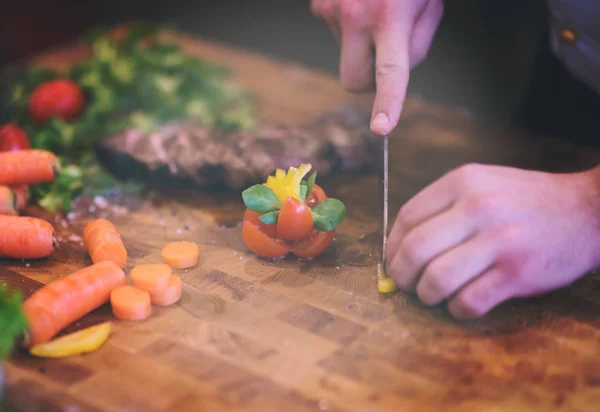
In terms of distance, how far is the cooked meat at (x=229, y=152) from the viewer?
2.67 m

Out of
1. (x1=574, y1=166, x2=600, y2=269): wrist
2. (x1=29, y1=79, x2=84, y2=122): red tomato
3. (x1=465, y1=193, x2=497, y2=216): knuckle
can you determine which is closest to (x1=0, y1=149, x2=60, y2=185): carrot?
(x1=29, y1=79, x2=84, y2=122): red tomato

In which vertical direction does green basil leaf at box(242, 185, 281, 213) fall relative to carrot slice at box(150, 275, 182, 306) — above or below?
above

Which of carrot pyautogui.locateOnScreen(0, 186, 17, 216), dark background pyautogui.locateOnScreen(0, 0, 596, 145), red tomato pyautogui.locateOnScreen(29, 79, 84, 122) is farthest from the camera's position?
dark background pyautogui.locateOnScreen(0, 0, 596, 145)

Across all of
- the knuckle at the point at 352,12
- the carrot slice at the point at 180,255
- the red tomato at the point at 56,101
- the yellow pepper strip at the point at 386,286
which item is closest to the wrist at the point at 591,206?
the yellow pepper strip at the point at 386,286

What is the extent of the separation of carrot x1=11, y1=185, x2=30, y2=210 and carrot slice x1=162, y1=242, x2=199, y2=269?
26.7 inches

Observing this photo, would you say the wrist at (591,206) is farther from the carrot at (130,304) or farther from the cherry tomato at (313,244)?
the carrot at (130,304)

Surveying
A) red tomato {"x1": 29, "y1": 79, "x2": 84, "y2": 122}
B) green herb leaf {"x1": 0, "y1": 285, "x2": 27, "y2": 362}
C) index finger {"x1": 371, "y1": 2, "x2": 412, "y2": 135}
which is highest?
index finger {"x1": 371, "y1": 2, "x2": 412, "y2": 135}

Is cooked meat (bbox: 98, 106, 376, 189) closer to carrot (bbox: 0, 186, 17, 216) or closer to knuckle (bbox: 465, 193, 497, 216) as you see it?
carrot (bbox: 0, 186, 17, 216)

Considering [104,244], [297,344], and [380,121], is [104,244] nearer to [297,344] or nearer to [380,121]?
[297,344]

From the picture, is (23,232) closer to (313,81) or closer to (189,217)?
(189,217)

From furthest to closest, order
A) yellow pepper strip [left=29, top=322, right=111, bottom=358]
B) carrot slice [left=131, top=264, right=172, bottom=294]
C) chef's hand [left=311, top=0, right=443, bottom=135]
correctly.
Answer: chef's hand [left=311, top=0, right=443, bottom=135]
carrot slice [left=131, top=264, right=172, bottom=294]
yellow pepper strip [left=29, top=322, right=111, bottom=358]

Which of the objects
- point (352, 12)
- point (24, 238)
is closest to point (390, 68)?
point (352, 12)

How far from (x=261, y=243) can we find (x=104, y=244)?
0.51 metres

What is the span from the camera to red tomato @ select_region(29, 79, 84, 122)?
127 inches
